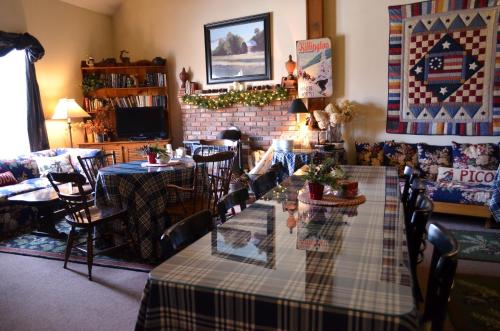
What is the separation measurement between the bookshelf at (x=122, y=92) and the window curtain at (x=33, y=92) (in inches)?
28.2

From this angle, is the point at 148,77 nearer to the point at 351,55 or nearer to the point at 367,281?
the point at 351,55

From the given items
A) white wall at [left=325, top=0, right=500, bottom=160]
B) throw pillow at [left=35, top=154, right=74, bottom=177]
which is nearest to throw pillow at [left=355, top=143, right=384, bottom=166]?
white wall at [left=325, top=0, right=500, bottom=160]

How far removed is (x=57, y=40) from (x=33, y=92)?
0.99 metres

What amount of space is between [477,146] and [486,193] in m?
0.69

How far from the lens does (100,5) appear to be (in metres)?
6.30

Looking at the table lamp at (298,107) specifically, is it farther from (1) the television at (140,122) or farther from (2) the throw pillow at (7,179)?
(2) the throw pillow at (7,179)

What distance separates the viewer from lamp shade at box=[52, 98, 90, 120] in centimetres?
552

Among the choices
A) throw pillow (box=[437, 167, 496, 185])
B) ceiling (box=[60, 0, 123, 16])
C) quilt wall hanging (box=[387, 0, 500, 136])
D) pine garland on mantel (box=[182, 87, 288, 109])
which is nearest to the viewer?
throw pillow (box=[437, 167, 496, 185])

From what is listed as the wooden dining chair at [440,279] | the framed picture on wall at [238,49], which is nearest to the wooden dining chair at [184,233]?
the wooden dining chair at [440,279]

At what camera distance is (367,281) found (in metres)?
1.12

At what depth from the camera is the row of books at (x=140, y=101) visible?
20.4 ft

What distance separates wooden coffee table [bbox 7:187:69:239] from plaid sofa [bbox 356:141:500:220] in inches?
144

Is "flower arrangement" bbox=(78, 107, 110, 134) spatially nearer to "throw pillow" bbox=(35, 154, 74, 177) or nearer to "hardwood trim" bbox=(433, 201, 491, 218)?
"throw pillow" bbox=(35, 154, 74, 177)

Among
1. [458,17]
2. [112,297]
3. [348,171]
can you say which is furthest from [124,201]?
[458,17]
